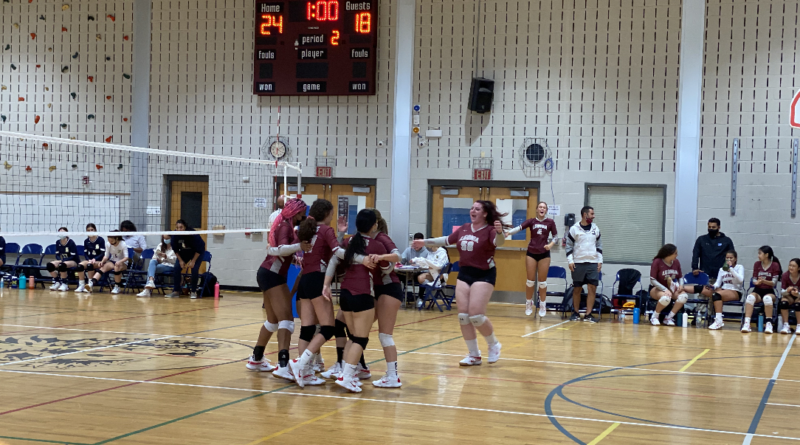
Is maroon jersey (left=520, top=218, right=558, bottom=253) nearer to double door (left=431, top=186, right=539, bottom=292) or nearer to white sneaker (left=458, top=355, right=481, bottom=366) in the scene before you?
double door (left=431, top=186, right=539, bottom=292)

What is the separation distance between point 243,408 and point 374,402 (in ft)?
3.25

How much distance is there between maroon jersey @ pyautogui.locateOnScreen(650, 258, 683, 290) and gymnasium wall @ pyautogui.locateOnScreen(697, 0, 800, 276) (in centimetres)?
168

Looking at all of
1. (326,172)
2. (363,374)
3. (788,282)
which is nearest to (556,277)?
(788,282)

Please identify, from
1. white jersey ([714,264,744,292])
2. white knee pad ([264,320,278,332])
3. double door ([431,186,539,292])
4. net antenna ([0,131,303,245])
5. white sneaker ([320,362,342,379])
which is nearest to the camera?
white sneaker ([320,362,342,379])

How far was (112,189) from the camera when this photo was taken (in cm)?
1745

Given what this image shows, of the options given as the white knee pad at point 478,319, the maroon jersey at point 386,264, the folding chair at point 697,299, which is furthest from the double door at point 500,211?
the maroon jersey at point 386,264

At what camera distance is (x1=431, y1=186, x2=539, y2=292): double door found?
15.3 m

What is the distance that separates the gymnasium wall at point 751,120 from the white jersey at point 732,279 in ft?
5.61

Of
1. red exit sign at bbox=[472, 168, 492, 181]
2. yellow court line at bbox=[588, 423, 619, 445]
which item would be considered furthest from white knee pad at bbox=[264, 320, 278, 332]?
red exit sign at bbox=[472, 168, 492, 181]

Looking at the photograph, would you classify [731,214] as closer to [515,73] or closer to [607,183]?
[607,183]

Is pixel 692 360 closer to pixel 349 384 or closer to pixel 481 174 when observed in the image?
pixel 349 384

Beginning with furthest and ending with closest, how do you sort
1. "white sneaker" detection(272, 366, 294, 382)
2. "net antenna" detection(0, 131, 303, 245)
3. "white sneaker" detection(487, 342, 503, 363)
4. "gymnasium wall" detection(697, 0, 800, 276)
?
"net antenna" detection(0, 131, 303, 245)
"gymnasium wall" detection(697, 0, 800, 276)
"white sneaker" detection(487, 342, 503, 363)
"white sneaker" detection(272, 366, 294, 382)

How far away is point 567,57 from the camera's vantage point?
15.1 meters

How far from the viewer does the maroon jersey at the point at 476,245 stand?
7977 millimetres
